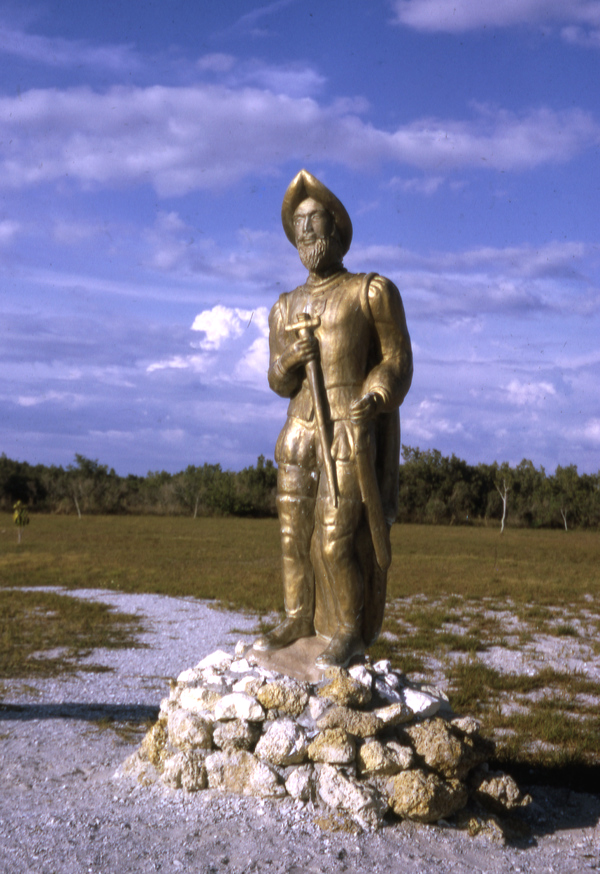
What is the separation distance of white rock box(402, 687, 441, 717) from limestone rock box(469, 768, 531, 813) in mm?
427

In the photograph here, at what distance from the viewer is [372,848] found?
349 cm

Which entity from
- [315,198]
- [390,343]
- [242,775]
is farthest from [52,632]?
[315,198]

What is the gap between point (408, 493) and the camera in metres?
39.7

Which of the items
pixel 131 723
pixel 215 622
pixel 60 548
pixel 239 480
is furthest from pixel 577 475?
pixel 131 723

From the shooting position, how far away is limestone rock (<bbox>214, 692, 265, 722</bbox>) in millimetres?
3922

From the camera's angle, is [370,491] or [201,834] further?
[370,491]

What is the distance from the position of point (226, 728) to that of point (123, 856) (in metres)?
0.80

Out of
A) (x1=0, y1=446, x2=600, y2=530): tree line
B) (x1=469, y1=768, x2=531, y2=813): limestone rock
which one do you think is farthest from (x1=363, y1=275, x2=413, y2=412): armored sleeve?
(x1=0, y1=446, x2=600, y2=530): tree line

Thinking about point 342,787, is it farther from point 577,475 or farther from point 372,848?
point 577,475

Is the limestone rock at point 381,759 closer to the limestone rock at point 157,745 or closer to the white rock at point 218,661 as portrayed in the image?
the white rock at point 218,661

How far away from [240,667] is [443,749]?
1212 mm

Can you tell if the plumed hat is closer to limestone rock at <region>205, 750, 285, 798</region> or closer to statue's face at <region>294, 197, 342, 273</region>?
statue's face at <region>294, 197, 342, 273</region>

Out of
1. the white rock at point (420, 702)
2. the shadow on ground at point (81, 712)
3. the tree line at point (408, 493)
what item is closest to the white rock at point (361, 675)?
the white rock at point (420, 702)

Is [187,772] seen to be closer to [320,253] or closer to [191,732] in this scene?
[191,732]
